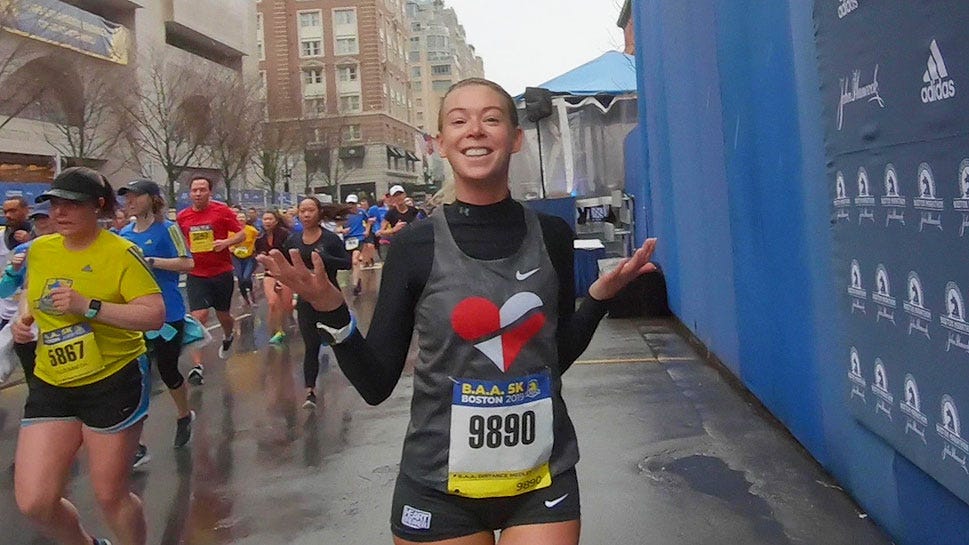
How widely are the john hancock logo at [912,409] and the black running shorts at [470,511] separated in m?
1.72

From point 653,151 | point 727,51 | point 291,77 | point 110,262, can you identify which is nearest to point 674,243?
point 653,151

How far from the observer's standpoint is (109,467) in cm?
390

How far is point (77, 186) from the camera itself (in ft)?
13.0

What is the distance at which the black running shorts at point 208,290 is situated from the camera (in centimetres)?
962

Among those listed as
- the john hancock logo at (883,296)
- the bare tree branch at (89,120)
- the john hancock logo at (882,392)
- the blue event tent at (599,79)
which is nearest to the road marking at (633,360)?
the john hancock logo at (882,392)

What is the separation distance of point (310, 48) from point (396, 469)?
91.7 m

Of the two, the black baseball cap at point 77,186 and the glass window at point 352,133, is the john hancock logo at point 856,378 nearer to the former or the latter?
the black baseball cap at point 77,186

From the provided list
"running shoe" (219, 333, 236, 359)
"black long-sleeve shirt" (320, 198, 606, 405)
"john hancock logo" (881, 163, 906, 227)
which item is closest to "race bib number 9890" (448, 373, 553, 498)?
"black long-sleeve shirt" (320, 198, 606, 405)

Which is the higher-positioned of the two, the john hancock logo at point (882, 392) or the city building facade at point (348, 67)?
the city building facade at point (348, 67)

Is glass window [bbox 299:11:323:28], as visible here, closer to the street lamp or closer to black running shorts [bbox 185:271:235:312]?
the street lamp

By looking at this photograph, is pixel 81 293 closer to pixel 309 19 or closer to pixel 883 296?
pixel 883 296

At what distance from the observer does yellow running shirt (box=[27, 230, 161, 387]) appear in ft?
12.9

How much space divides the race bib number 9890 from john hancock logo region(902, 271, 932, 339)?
173 centimetres

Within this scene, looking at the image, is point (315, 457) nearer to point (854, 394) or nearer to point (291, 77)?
point (854, 394)
